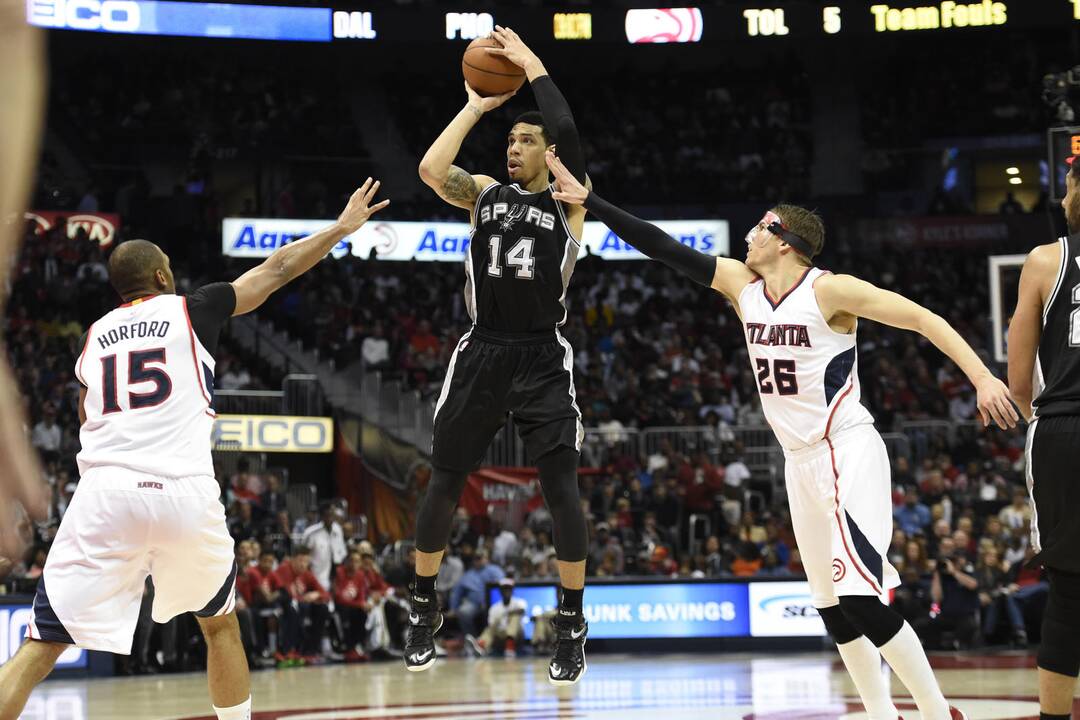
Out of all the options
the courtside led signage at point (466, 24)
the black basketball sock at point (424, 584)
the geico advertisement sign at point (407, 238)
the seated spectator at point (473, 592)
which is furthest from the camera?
the courtside led signage at point (466, 24)

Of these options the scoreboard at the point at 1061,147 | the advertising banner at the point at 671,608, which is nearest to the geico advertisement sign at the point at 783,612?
the advertising banner at the point at 671,608

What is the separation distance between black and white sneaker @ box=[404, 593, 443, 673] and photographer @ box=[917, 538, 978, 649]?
10.2m

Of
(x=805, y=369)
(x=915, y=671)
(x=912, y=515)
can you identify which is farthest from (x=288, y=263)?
(x=912, y=515)

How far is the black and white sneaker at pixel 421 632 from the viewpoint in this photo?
710cm

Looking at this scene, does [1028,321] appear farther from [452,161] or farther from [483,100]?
[483,100]

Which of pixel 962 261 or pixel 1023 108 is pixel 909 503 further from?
pixel 1023 108

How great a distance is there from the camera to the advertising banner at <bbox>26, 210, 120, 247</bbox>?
24.4 meters

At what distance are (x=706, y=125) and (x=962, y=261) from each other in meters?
7.12

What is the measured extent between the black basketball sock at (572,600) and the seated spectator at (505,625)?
957 cm

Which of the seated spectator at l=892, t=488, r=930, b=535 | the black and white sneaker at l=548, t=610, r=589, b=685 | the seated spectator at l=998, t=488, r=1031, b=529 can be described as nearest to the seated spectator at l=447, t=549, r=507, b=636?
the seated spectator at l=892, t=488, r=930, b=535

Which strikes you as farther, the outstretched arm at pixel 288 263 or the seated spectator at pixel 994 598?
the seated spectator at pixel 994 598

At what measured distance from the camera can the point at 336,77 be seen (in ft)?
105

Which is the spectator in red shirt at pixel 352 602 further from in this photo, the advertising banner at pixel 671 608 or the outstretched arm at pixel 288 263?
the outstretched arm at pixel 288 263

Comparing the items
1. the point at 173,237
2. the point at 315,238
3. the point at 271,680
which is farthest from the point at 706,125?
the point at 315,238
